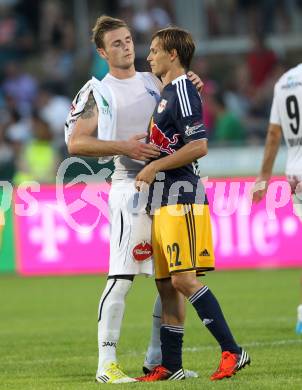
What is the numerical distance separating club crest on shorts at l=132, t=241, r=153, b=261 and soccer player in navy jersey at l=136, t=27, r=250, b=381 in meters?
0.05

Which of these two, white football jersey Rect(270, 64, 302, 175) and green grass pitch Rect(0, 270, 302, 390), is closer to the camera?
green grass pitch Rect(0, 270, 302, 390)

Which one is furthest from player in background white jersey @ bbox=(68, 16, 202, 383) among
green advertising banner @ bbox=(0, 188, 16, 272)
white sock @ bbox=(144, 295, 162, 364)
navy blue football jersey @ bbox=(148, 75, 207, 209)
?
green advertising banner @ bbox=(0, 188, 16, 272)

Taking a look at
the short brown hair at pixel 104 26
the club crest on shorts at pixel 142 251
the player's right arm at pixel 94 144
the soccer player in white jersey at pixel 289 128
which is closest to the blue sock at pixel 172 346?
the club crest on shorts at pixel 142 251

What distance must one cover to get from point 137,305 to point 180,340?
226 inches

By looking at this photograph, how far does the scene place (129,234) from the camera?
7715mm

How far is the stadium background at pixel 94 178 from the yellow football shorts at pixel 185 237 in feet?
2.48

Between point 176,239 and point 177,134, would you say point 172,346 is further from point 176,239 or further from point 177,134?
point 177,134

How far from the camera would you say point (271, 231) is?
17.1 meters

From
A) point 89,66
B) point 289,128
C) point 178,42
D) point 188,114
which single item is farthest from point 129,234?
point 89,66

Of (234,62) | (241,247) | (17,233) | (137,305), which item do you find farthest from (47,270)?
(234,62)

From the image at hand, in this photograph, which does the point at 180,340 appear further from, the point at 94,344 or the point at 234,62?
the point at 234,62

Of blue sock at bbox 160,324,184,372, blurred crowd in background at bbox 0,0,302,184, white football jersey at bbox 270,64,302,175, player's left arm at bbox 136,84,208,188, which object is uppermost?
blurred crowd in background at bbox 0,0,302,184

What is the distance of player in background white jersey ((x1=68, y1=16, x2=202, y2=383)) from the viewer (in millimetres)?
7578

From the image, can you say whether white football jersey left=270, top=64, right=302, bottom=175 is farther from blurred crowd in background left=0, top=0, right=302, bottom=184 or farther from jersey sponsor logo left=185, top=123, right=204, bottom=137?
blurred crowd in background left=0, top=0, right=302, bottom=184
